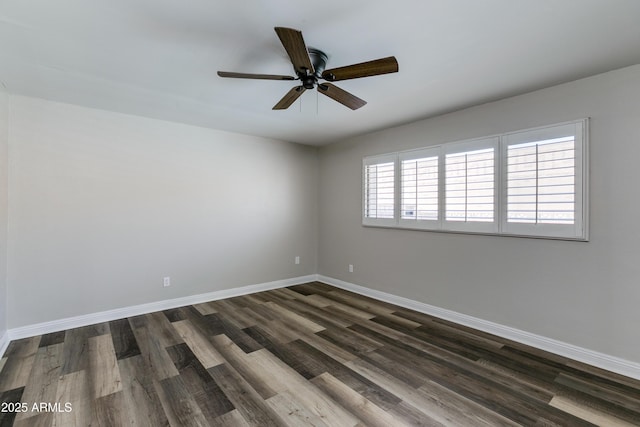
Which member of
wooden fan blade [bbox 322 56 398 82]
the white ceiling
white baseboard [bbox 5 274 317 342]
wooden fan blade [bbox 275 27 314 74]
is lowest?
white baseboard [bbox 5 274 317 342]

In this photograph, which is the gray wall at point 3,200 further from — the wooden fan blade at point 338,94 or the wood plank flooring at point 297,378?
the wooden fan blade at point 338,94

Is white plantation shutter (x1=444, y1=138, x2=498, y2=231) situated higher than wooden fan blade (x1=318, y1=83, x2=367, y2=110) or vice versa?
wooden fan blade (x1=318, y1=83, x2=367, y2=110)

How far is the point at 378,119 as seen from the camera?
376 cm

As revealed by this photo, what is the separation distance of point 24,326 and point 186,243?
1785mm

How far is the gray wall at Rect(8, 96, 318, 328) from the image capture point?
3053 mm

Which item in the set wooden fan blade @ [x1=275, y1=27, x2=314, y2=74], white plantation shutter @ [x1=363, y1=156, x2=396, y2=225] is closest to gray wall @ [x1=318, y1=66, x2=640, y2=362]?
white plantation shutter @ [x1=363, y1=156, x2=396, y2=225]

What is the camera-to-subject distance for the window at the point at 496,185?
2.62 metres

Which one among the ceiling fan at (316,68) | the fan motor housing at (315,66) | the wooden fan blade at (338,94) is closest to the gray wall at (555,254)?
the wooden fan blade at (338,94)

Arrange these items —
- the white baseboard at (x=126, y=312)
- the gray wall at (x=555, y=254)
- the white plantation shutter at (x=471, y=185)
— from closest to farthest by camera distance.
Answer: the gray wall at (x=555, y=254)
the white baseboard at (x=126, y=312)
the white plantation shutter at (x=471, y=185)

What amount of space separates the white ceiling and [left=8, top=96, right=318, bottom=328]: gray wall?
526 millimetres

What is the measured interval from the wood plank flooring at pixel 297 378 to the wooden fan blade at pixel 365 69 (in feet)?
7.61

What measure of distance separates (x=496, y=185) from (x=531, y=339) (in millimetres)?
1602

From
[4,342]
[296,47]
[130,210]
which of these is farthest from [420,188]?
[4,342]

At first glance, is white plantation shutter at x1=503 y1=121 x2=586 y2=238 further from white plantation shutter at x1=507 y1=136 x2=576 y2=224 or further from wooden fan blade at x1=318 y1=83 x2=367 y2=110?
wooden fan blade at x1=318 y1=83 x2=367 y2=110
